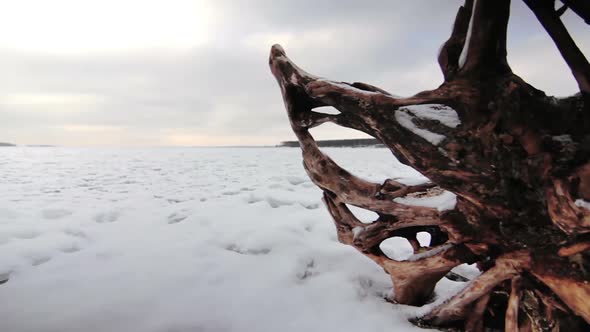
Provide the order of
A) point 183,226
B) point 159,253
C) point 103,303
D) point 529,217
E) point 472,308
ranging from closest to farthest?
point 529,217 < point 472,308 < point 103,303 < point 159,253 < point 183,226

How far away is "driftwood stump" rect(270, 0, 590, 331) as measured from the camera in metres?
1.19

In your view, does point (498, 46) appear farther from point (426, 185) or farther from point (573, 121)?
point (426, 185)

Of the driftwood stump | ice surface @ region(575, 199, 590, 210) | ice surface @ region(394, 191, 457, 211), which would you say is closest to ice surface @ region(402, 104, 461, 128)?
the driftwood stump

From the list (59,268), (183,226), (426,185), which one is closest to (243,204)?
(183,226)

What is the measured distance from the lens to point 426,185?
1.91 metres

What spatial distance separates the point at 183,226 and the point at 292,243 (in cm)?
125

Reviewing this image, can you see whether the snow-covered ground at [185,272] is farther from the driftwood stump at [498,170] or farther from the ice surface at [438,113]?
the ice surface at [438,113]

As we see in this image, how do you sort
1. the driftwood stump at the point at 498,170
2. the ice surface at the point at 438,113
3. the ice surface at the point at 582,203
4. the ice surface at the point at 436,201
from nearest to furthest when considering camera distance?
1. the ice surface at the point at 582,203
2. the driftwood stump at the point at 498,170
3. the ice surface at the point at 438,113
4. the ice surface at the point at 436,201

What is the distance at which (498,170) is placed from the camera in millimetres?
1324

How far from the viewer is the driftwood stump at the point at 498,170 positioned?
1.19 m

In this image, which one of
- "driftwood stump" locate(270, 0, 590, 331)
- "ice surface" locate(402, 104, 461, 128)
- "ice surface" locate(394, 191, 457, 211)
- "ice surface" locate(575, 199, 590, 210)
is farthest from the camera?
"ice surface" locate(394, 191, 457, 211)

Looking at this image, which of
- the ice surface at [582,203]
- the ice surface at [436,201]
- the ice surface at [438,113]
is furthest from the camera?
the ice surface at [436,201]

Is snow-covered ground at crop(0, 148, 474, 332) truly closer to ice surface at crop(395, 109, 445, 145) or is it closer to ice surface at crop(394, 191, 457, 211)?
ice surface at crop(394, 191, 457, 211)

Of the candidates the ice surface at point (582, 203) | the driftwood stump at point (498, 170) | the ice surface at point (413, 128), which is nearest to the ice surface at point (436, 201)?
the driftwood stump at point (498, 170)
